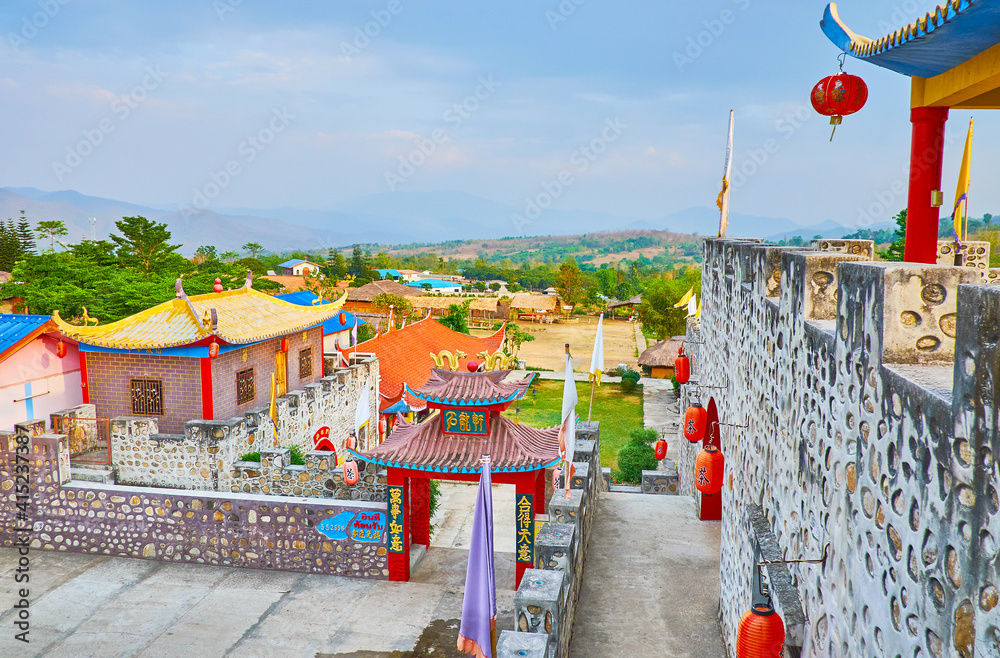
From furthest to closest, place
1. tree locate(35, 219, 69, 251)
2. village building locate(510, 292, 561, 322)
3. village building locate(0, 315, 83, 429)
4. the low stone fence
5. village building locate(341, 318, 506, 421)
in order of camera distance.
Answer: village building locate(510, 292, 561, 322) < tree locate(35, 219, 69, 251) < village building locate(341, 318, 506, 421) < village building locate(0, 315, 83, 429) < the low stone fence

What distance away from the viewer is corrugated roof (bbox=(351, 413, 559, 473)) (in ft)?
31.7

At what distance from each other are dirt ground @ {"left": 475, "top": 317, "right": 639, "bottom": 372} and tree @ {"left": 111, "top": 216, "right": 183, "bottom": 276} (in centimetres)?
1868

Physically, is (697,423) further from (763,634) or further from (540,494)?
(763,634)

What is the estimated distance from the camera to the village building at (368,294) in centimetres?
5328

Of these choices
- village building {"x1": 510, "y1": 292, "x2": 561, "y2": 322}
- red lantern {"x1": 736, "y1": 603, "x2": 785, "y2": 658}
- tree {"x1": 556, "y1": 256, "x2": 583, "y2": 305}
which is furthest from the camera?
tree {"x1": 556, "y1": 256, "x2": 583, "y2": 305}

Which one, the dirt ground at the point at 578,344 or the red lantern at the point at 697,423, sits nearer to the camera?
the red lantern at the point at 697,423

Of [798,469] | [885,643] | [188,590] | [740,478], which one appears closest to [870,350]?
[885,643]

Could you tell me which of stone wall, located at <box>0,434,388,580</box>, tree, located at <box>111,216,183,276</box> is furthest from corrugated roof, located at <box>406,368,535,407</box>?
tree, located at <box>111,216,183,276</box>

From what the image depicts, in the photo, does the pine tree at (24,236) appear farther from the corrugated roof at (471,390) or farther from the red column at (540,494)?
the red column at (540,494)

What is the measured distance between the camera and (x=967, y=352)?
2299 mm

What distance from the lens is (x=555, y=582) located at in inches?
257

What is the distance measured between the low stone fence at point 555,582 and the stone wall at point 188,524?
298 cm

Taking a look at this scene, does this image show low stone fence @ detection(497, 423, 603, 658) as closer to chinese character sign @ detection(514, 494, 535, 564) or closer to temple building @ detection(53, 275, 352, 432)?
chinese character sign @ detection(514, 494, 535, 564)

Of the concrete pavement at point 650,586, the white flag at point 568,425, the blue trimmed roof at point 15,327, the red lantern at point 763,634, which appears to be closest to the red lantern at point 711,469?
the concrete pavement at point 650,586
